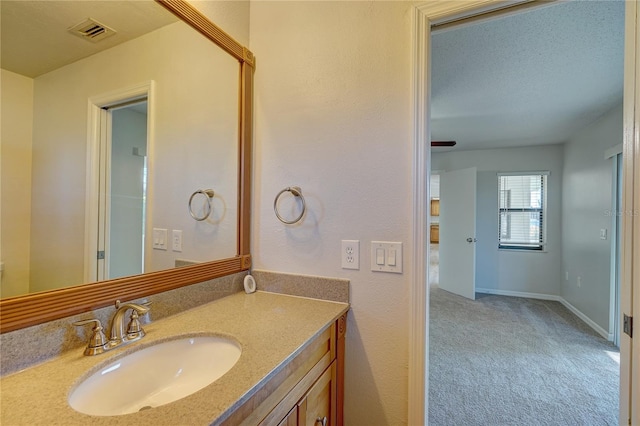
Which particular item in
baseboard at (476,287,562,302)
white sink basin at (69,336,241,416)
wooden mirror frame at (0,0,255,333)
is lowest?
baseboard at (476,287,562,302)

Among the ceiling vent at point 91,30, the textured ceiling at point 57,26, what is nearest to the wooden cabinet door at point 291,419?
the textured ceiling at point 57,26

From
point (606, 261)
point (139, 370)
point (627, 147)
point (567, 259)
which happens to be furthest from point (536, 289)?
point (139, 370)

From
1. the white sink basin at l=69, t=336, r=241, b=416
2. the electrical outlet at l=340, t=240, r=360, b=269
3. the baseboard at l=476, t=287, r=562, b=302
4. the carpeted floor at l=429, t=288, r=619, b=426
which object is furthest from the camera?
the baseboard at l=476, t=287, r=562, b=302

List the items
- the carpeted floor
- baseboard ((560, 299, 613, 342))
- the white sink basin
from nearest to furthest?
the white sink basin
the carpeted floor
baseboard ((560, 299, 613, 342))

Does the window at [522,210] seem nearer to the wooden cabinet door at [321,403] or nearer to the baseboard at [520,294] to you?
the baseboard at [520,294]

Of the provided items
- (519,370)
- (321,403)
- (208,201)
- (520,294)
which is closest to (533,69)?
(519,370)

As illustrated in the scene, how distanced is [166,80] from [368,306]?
1.29m

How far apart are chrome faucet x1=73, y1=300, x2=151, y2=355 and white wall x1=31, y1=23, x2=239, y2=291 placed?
0.15 meters

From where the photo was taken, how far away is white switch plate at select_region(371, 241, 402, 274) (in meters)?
1.16

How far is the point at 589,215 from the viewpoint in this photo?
3348 millimetres

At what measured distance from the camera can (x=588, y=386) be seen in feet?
6.92

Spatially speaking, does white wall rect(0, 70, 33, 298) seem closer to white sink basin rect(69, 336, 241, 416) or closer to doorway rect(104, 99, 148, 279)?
doorway rect(104, 99, 148, 279)

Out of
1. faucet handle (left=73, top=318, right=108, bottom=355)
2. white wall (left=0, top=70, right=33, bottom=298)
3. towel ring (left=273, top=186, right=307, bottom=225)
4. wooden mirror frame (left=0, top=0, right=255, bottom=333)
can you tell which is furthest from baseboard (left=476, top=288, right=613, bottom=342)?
white wall (left=0, top=70, right=33, bottom=298)

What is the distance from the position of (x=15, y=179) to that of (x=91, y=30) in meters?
0.55
